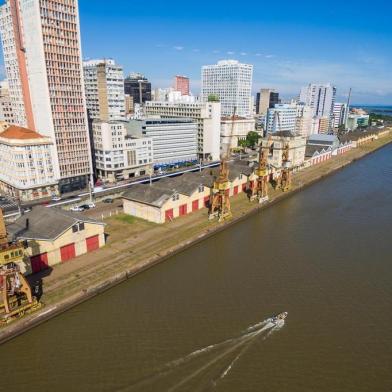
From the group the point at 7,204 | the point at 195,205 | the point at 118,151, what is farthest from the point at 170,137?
the point at 7,204

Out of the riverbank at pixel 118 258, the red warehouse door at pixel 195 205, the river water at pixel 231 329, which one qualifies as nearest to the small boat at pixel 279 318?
the river water at pixel 231 329

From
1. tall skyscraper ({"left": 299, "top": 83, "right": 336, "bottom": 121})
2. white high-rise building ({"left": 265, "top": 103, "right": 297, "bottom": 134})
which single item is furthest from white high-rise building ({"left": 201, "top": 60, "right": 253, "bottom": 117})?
tall skyscraper ({"left": 299, "top": 83, "right": 336, "bottom": 121})

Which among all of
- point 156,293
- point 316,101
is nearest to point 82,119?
point 156,293

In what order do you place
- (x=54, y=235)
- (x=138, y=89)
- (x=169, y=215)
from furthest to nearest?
(x=138, y=89)
(x=169, y=215)
(x=54, y=235)

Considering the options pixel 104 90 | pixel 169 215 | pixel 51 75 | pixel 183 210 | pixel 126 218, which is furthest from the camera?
pixel 104 90

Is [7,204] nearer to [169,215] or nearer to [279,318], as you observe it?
[169,215]

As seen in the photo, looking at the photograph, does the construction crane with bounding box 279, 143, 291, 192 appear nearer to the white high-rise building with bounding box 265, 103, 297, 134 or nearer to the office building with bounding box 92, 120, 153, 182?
the office building with bounding box 92, 120, 153, 182

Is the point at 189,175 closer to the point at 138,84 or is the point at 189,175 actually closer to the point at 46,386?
the point at 46,386
